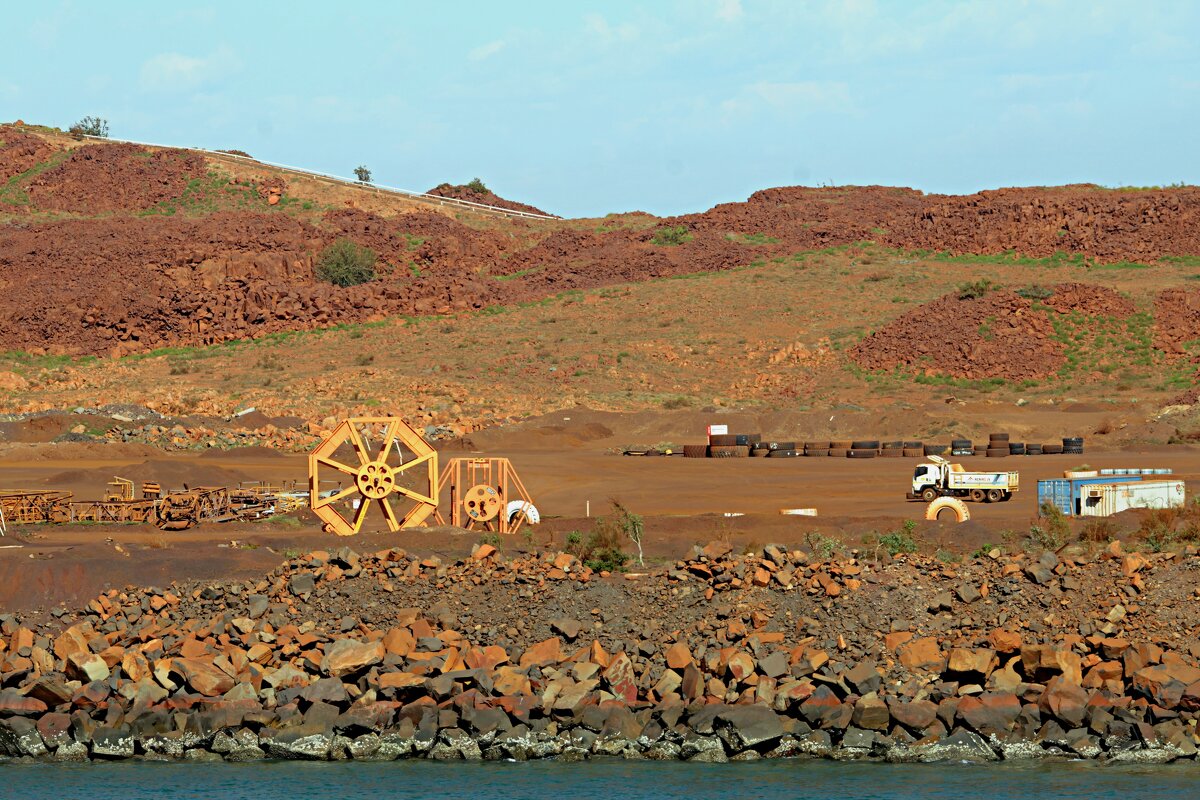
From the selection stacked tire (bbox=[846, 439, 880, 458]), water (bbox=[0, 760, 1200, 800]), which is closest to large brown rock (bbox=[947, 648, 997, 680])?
water (bbox=[0, 760, 1200, 800])

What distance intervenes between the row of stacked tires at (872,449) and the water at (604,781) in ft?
99.7

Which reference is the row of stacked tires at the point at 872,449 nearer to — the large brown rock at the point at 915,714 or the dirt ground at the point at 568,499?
the dirt ground at the point at 568,499

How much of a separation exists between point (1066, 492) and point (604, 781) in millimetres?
17489

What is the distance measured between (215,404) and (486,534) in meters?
33.3

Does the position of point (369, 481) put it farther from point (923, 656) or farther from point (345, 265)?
point (345, 265)

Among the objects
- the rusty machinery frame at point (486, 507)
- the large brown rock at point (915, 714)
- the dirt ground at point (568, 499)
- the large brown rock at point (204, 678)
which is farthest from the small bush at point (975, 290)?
the large brown rock at point (204, 678)

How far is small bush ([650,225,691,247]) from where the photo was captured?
9600 cm

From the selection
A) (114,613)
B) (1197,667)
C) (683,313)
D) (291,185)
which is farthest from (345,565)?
(291,185)

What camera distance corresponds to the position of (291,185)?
349 ft

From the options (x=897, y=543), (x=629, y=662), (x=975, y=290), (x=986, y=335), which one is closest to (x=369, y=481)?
(x=897, y=543)

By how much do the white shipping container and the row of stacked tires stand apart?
16.6 meters

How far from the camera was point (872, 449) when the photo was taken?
4959 centimetres

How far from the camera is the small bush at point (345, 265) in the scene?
3516 inches

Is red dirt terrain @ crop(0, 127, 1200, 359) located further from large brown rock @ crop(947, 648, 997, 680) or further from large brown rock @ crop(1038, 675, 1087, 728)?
large brown rock @ crop(1038, 675, 1087, 728)
